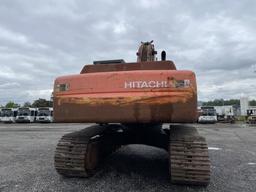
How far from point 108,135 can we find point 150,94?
8.08 feet

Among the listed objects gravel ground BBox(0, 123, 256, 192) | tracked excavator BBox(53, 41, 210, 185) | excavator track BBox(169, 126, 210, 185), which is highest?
tracked excavator BBox(53, 41, 210, 185)

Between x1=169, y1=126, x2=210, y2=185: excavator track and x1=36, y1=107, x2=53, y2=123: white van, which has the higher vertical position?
x1=36, y1=107, x2=53, y2=123: white van

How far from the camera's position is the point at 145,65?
591cm

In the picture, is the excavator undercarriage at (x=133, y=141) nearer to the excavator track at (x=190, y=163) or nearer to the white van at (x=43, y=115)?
the excavator track at (x=190, y=163)

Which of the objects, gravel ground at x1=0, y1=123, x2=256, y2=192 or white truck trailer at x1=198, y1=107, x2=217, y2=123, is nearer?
gravel ground at x1=0, y1=123, x2=256, y2=192

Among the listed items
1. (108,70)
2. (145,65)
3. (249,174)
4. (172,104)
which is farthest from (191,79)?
(249,174)

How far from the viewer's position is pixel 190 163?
5.12m

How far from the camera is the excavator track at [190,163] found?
201 inches

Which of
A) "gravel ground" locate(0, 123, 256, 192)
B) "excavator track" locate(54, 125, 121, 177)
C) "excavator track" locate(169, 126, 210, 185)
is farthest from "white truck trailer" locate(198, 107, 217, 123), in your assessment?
"excavator track" locate(169, 126, 210, 185)

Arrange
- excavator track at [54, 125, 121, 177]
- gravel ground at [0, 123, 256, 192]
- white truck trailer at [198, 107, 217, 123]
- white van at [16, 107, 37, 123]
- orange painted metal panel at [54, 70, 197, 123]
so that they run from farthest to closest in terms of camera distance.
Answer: white van at [16, 107, 37, 123] < white truck trailer at [198, 107, 217, 123] < excavator track at [54, 125, 121, 177] < gravel ground at [0, 123, 256, 192] < orange painted metal panel at [54, 70, 197, 123]

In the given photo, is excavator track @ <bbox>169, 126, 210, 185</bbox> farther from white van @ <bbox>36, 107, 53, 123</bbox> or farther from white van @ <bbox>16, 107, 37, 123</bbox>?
white van @ <bbox>16, 107, 37, 123</bbox>

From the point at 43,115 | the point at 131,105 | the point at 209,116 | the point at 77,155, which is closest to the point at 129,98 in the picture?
the point at 131,105

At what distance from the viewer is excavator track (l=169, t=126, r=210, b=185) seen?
511cm

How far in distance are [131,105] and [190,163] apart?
4.07 feet
